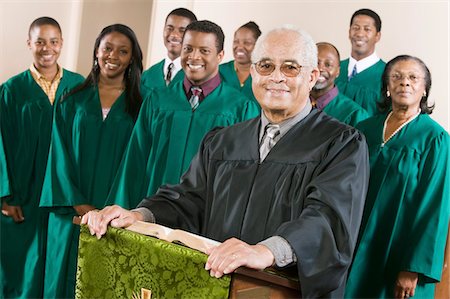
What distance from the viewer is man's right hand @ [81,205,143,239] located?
2.80 meters

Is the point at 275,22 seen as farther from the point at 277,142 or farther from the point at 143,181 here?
the point at 277,142

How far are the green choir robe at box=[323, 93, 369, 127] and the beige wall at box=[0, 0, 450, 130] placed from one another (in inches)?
46.0

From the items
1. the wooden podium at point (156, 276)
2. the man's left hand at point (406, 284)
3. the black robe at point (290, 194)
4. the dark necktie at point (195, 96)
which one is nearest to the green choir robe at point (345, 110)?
the dark necktie at point (195, 96)

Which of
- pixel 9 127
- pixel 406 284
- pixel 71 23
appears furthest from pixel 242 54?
pixel 406 284

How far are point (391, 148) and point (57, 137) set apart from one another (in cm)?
229

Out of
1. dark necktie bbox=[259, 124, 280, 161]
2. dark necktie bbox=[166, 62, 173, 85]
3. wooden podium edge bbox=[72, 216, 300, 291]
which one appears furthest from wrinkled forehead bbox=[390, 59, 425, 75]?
wooden podium edge bbox=[72, 216, 300, 291]

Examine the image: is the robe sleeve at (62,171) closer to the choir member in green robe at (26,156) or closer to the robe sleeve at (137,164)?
the choir member in green robe at (26,156)

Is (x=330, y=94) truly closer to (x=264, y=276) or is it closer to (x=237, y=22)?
(x=237, y=22)

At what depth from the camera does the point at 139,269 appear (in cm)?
268

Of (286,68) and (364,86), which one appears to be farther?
(364,86)

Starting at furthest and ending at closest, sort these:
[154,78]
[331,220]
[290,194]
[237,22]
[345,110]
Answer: [237,22] → [154,78] → [345,110] → [290,194] → [331,220]

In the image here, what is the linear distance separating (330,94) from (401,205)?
3.02 feet

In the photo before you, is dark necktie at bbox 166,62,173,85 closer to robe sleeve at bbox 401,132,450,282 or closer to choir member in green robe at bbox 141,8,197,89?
choir member in green robe at bbox 141,8,197,89

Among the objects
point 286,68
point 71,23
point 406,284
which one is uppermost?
point 71,23
